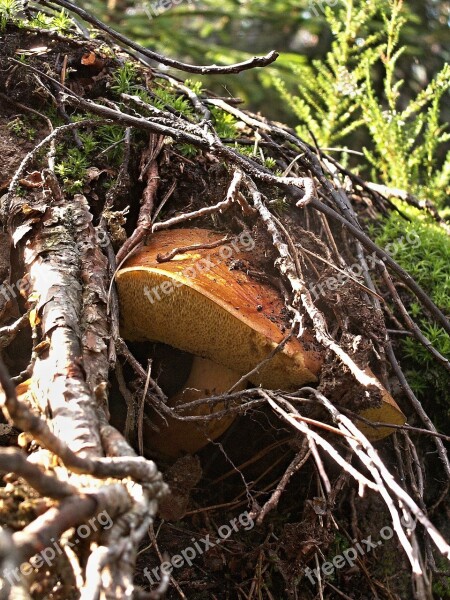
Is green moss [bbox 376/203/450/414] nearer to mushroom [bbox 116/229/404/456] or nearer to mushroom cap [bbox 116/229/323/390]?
mushroom [bbox 116/229/404/456]

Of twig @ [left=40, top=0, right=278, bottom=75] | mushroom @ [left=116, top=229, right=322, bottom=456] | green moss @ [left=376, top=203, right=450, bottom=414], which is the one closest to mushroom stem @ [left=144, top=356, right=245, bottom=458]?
mushroom @ [left=116, top=229, right=322, bottom=456]

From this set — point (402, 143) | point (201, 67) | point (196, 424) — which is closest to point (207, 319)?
point (196, 424)

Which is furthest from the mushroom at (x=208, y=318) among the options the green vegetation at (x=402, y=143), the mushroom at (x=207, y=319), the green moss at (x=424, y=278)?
the green vegetation at (x=402, y=143)

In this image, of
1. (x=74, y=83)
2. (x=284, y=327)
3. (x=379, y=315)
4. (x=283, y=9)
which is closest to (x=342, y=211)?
(x=379, y=315)

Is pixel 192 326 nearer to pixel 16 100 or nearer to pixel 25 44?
pixel 16 100

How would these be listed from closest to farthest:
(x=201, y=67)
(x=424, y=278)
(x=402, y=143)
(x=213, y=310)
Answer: (x=213, y=310) → (x=201, y=67) → (x=424, y=278) → (x=402, y=143)

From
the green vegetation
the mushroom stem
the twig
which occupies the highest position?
the twig

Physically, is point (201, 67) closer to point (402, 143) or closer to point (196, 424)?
point (196, 424)

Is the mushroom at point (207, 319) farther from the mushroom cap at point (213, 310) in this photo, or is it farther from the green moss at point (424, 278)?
the green moss at point (424, 278)
